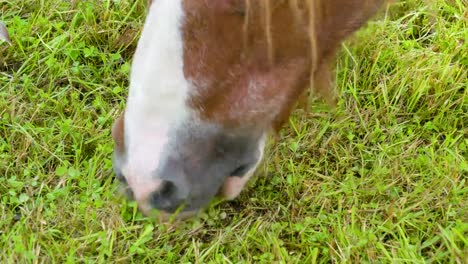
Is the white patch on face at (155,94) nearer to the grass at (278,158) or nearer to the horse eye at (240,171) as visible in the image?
the horse eye at (240,171)

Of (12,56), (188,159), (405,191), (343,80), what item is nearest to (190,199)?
(188,159)

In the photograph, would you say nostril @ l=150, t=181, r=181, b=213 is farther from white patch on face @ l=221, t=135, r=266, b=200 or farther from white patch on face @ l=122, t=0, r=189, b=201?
white patch on face @ l=221, t=135, r=266, b=200

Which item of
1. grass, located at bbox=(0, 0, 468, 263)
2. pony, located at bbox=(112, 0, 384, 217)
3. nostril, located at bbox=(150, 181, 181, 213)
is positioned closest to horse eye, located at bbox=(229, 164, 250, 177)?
pony, located at bbox=(112, 0, 384, 217)

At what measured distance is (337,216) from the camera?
6.15 ft

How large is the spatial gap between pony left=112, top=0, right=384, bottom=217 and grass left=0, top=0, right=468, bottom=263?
314 millimetres

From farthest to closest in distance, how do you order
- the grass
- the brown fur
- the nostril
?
the grass
the nostril
the brown fur

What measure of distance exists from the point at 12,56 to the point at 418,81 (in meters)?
1.31

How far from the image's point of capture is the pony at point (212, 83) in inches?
47.2

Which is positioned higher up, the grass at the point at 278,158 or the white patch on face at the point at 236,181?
the white patch on face at the point at 236,181

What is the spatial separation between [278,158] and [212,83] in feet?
2.66

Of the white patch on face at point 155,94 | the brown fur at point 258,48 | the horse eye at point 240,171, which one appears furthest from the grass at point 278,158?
the white patch on face at point 155,94

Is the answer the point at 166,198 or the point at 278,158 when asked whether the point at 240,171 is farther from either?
the point at 278,158

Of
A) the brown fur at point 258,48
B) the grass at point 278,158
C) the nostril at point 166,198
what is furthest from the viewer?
the grass at point 278,158

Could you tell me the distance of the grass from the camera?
5.96 feet
